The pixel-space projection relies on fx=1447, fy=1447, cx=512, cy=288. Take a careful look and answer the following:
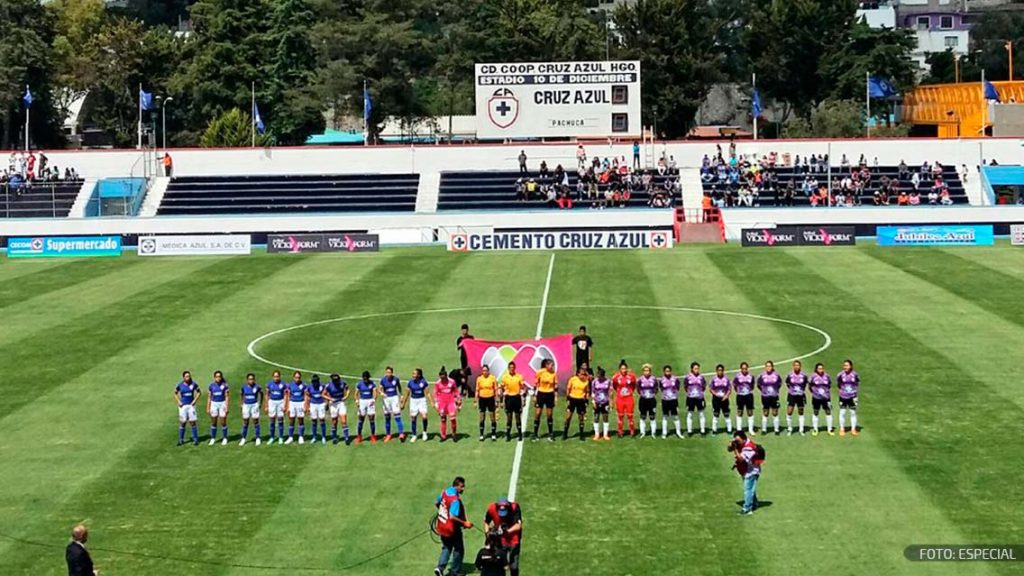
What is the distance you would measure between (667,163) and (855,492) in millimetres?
59716

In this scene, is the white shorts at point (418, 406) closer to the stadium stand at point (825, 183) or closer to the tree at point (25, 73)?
the stadium stand at point (825, 183)

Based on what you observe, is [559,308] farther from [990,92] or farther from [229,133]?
[229,133]

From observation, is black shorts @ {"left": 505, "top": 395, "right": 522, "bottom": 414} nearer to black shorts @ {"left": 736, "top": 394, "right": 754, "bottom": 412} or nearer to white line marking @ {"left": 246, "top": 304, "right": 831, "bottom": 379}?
black shorts @ {"left": 736, "top": 394, "right": 754, "bottom": 412}

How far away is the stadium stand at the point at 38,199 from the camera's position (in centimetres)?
7975

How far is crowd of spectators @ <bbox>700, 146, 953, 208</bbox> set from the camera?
7662 cm

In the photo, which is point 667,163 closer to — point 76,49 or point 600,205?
point 600,205

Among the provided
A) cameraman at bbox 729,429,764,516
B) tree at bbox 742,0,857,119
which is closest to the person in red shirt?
cameraman at bbox 729,429,764,516

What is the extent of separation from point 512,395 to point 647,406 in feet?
9.38

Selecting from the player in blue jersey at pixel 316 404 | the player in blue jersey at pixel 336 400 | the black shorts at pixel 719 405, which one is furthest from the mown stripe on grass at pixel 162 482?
the black shorts at pixel 719 405

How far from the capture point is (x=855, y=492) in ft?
85.7

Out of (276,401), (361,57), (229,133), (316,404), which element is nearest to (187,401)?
(276,401)

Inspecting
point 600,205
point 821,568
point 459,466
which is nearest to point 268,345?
point 459,466

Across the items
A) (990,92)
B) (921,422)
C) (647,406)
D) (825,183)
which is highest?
(990,92)

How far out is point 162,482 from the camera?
27.7m
